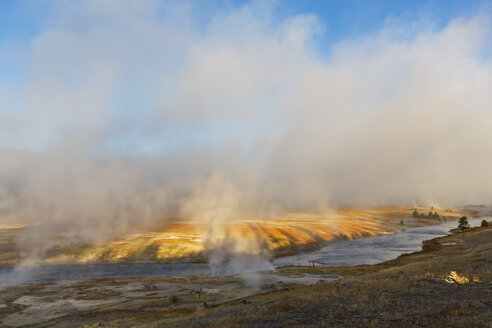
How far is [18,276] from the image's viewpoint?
280ft

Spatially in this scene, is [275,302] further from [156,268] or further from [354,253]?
[354,253]

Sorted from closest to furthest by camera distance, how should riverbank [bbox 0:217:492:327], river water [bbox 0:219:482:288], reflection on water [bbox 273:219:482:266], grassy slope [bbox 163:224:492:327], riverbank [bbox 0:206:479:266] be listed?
1. grassy slope [bbox 163:224:492:327]
2. riverbank [bbox 0:217:492:327]
3. river water [bbox 0:219:482:288]
4. reflection on water [bbox 273:219:482:266]
5. riverbank [bbox 0:206:479:266]

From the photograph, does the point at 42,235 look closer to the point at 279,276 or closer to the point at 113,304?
the point at 113,304

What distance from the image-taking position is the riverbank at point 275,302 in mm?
22312

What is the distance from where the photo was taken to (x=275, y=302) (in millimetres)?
31812

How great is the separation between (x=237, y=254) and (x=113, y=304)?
60.3 metres

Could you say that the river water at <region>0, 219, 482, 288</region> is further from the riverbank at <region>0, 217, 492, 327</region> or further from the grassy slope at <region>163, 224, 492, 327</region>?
the grassy slope at <region>163, 224, 492, 327</region>

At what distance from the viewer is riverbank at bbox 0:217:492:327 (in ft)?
73.2

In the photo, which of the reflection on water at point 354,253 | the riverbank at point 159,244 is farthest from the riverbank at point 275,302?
the riverbank at point 159,244

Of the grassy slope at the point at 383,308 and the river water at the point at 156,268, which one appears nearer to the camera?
the grassy slope at the point at 383,308

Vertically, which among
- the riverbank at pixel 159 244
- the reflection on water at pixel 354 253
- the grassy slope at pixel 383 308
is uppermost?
the grassy slope at pixel 383 308

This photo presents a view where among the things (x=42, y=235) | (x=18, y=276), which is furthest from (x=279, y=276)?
(x=42, y=235)

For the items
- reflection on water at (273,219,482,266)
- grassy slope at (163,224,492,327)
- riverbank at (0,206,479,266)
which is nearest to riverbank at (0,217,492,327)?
grassy slope at (163,224,492,327)

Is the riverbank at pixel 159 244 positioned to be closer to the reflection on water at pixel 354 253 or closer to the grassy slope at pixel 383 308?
the reflection on water at pixel 354 253
